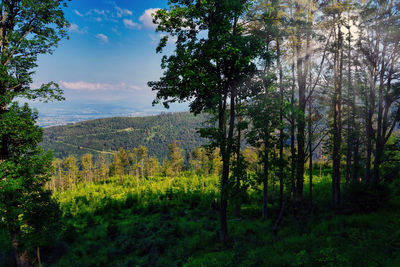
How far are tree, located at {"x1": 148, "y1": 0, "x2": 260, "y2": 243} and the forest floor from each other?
3.35 meters

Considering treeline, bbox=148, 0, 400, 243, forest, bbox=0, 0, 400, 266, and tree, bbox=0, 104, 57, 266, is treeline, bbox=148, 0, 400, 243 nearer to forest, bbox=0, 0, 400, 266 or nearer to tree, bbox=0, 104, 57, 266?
forest, bbox=0, 0, 400, 266

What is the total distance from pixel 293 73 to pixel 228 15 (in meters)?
5.49

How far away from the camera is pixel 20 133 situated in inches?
327

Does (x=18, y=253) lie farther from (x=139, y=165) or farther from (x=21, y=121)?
(x=139, y=165)

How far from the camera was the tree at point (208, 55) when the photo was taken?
7379mm

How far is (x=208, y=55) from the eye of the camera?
301 inches

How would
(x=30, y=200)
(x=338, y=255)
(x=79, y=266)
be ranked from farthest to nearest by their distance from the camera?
(x=79, y=266), (x=30, y=200), (x=338, y=255)

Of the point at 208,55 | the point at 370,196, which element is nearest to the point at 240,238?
the point at 370,196

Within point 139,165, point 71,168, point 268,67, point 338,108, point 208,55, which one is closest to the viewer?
point 208,55

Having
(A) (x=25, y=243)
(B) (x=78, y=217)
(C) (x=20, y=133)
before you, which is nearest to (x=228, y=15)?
(C) (x=20, y=133)

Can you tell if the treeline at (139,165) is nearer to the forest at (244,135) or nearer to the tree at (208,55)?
the forest at (244,135)

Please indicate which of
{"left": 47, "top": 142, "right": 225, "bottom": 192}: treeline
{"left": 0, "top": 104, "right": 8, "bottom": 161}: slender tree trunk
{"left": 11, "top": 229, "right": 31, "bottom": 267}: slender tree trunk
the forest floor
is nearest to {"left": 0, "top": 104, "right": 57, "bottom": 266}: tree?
{"left": 11, "top": 229, "right": 31, "bottom": 267}: slender tree trunk

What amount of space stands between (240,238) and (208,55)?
9497 mm

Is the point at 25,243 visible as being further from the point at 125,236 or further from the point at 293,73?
the point at 293,73
